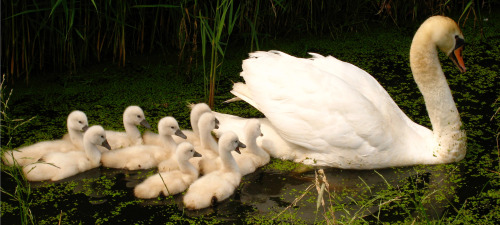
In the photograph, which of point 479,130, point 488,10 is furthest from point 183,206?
point 488,10

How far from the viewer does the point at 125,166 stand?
17.4ft

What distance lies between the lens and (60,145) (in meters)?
5.37

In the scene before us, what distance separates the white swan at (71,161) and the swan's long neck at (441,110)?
90.2 inches

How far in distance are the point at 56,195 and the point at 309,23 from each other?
3.66 metres

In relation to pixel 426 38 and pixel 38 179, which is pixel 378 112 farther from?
pixel 38 179

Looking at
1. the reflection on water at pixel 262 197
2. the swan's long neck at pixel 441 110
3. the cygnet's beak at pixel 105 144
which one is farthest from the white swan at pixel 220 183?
the swan's long neck at pixel 441 110

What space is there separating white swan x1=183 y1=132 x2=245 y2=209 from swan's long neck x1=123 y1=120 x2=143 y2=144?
2.77 ft

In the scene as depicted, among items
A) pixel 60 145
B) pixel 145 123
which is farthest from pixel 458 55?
pixel 60 145

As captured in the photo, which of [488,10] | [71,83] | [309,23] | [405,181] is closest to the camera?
[405,181]

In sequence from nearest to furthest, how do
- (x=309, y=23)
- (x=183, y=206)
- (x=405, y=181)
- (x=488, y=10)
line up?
(x=183, y=206) < (x=405, y=181) < (x=309, y=23) < (x=488, y=10)

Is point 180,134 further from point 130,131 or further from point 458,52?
point 458,52

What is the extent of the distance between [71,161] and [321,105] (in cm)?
179

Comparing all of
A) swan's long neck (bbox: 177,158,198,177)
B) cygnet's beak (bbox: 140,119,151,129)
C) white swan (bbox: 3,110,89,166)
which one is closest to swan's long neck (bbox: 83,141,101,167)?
white swan (bbox: 3,110,89,166)

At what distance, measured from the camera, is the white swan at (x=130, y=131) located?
17.8 feet
